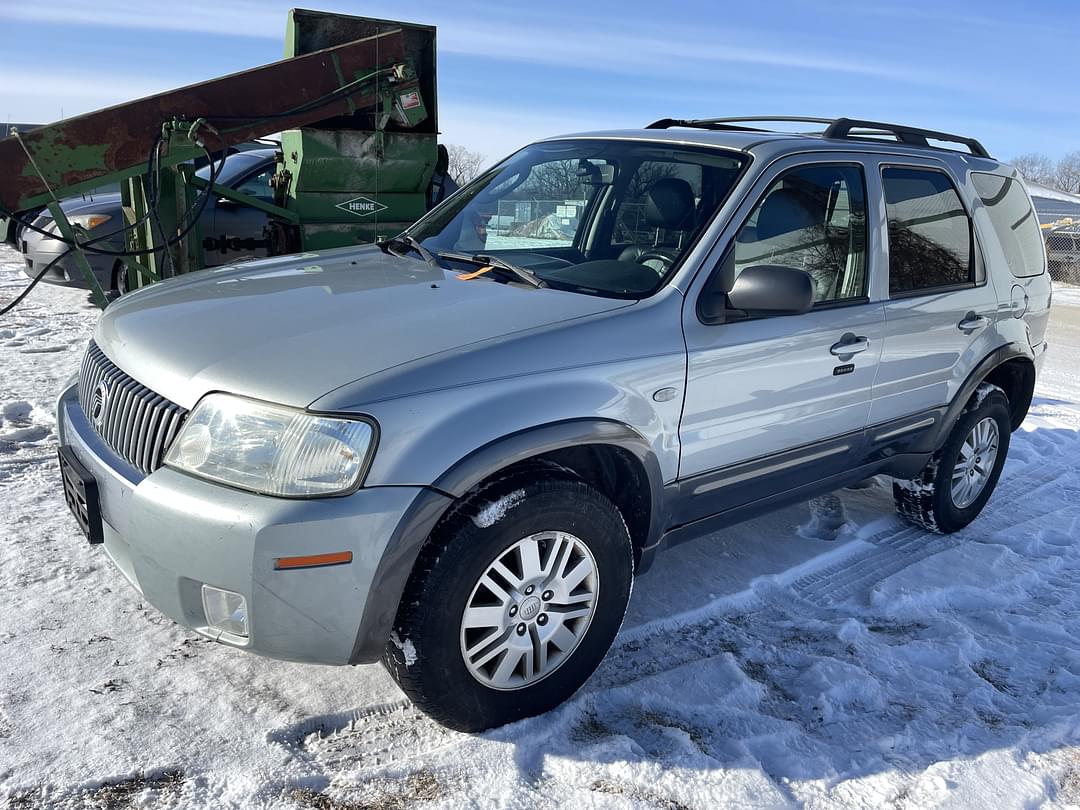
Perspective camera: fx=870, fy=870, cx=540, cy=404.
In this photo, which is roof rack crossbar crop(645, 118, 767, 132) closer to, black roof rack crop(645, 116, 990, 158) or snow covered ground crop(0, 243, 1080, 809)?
black roof rack crop(645, 116, 990, 158)

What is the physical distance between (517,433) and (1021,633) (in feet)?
8.04

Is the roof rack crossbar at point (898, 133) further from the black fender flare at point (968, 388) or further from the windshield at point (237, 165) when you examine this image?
the windshield at point (237, 165)

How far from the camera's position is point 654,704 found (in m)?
2.91

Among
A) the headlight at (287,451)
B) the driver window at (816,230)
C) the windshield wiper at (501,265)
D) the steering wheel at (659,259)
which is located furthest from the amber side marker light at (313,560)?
the driver window at (816,230)

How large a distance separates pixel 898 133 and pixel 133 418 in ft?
11.6

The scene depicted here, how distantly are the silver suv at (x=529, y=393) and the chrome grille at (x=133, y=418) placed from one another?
0.01m

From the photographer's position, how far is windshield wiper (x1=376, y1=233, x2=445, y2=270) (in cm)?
354

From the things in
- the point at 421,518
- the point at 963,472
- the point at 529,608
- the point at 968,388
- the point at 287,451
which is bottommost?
the point at 963,472

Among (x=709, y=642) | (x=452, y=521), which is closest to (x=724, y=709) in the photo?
(x=709, y=642)

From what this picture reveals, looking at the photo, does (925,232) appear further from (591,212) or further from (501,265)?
(501,265)

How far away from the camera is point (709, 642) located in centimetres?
334

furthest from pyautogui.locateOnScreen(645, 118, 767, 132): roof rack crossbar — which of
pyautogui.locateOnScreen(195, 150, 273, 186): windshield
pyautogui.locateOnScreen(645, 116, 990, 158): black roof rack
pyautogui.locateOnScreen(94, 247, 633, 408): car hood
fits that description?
pyautogui.locateOnScreen(195, 150, 273, 186): windshield

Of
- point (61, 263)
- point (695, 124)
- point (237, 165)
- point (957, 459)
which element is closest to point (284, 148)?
point (237, 165)

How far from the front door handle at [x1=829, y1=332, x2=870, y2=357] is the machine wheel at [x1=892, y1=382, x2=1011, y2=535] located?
117 cm
